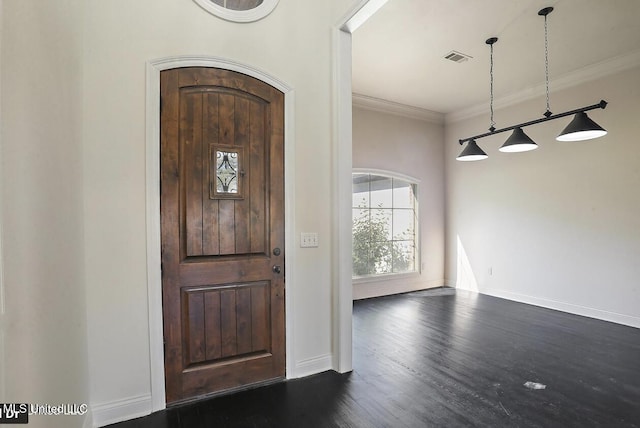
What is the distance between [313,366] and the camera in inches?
103

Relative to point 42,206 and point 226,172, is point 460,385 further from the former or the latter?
point 42,206

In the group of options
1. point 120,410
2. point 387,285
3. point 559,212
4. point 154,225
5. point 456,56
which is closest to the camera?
point 120,410

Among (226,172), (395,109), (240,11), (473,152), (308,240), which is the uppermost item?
(395,109)

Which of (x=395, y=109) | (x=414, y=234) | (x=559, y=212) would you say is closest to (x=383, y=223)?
(x=414, y=234)

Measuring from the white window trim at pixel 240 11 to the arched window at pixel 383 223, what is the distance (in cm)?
299

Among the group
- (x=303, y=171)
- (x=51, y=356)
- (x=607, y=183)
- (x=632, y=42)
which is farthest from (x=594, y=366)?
(x=51, y=356)

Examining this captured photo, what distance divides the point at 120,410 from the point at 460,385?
2401 mm

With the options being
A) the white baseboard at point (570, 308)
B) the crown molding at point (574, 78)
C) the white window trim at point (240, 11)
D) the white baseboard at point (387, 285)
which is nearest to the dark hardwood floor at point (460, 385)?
the white baseboard at point (570, 308)

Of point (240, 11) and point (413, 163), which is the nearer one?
point (240, 11)

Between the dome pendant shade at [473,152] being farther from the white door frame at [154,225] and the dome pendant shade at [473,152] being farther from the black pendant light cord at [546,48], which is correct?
the white door frame at [154,225]

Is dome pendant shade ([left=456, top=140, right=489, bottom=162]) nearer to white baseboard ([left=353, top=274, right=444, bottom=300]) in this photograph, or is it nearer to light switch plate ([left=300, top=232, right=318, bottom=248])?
light switch plate ([left=300, top=232, right=318, bottom=248])

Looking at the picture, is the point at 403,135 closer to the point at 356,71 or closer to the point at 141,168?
the point at 356,71

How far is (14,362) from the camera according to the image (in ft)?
2.98

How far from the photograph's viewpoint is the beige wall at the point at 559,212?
153 inches
